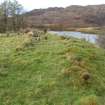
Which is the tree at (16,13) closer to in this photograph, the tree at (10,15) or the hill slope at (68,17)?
the tree at (10,15)

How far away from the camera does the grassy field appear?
8.93 meters

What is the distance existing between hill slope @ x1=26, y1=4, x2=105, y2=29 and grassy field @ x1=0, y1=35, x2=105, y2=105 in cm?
6340

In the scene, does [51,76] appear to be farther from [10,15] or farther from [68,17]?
[68,17]

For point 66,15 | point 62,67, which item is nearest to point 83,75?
point 62,67

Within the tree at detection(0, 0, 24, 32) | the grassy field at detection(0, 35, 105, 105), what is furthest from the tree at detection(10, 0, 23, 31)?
the grassy field at detection(0, 35, 105, 105)

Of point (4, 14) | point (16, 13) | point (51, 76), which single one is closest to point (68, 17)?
point (16, 13)

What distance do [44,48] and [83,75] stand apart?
4.41 metres

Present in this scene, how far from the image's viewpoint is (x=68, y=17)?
91.3 meters

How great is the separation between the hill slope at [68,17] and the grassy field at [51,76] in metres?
63.4

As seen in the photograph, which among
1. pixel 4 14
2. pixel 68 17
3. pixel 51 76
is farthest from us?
pixel 68 17

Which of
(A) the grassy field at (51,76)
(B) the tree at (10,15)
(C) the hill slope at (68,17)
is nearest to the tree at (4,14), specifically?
(B) the tree at (10,15)

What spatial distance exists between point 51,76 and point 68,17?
81.9 metres

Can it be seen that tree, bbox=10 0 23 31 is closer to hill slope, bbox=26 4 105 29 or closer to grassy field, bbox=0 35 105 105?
grassy field, bbox=0 35 105 105

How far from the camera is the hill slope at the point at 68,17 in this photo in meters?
82.9
